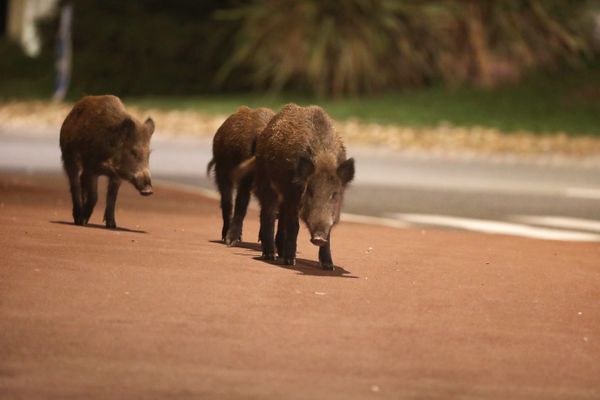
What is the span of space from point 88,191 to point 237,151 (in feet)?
4.25

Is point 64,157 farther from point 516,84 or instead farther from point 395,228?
point 516,84

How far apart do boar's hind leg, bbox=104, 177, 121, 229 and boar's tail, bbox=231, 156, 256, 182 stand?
0.96 metres

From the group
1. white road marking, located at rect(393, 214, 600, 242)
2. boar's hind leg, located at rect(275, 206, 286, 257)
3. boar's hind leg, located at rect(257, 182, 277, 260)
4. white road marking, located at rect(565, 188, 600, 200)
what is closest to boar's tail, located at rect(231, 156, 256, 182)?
boar's hind leg, located at rect(257, 182, 277, 260)

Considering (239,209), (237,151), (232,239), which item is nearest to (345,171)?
(237,151)

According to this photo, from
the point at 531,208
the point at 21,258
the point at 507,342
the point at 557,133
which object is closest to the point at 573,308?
the point at 507,342

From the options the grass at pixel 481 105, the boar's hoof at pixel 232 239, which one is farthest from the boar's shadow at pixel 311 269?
the grass at pixel 481 105

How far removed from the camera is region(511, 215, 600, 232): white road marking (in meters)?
18.0

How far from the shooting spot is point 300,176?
9984 mm

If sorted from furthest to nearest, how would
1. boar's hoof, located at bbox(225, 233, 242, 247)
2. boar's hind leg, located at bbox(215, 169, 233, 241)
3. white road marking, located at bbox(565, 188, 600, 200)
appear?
white road marking, located at bbox(565, 188, 600, 200) < boar's hoof, located at bbox(225, 233, 242, 247) < boar's hind leg, located at bbox(215, 169, 233, 241)

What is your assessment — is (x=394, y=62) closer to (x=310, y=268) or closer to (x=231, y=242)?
(x=231, y=242)

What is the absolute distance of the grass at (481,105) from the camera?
30.7 meters

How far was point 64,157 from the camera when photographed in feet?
38.9

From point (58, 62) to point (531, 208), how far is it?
20.8m

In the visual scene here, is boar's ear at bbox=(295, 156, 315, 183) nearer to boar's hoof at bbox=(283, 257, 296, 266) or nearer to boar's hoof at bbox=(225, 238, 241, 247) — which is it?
boar's hoof at bbox=(283, 257, 296, 266)
